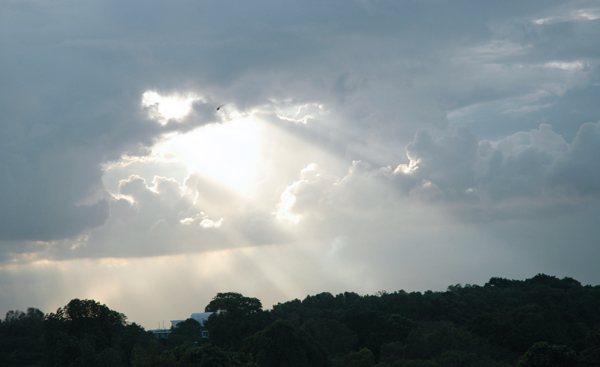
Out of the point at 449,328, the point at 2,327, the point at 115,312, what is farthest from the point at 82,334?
the point at 2,327

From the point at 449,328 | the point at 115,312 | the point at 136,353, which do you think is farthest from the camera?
the point at 115,312

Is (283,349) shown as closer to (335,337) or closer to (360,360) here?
(360,360)

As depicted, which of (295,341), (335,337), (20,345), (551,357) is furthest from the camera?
(20,345)

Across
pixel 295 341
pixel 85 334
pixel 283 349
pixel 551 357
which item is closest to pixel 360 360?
pixel 295 341

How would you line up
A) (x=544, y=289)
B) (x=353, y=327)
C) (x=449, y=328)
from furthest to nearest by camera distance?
(x=544, y=289), (x=353, y=327), (x=449, y=328)

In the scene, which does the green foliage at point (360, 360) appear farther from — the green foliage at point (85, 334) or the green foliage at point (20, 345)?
the green foliage at point (20, 345)

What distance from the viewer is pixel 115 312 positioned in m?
68.5

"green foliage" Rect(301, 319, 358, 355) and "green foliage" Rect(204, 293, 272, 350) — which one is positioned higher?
"green foliage" Rect(204, 293, 272, 350)

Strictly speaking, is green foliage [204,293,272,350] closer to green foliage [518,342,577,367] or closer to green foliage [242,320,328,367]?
green foliage [242,320,328,367]

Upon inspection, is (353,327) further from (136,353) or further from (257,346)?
(136,353)

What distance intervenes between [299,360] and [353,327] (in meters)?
33.7

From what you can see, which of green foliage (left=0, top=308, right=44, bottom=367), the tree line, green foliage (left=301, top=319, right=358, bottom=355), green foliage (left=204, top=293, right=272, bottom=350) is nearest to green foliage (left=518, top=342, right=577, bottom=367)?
the tree line

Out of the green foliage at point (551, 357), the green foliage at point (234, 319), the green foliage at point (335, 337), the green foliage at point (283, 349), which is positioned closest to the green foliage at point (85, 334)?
the green foliage at point (234, 319)

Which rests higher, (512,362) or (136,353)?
(136,353)
